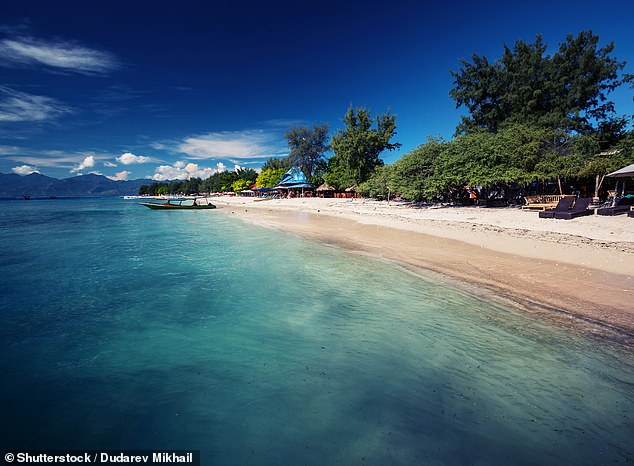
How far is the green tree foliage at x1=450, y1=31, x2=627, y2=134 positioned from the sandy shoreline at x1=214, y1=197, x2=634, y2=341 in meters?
19.1

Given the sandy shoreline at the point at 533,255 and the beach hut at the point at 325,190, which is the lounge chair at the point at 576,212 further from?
the beach hut at the point at 325,190

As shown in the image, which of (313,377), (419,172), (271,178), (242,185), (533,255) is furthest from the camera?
(242,185)

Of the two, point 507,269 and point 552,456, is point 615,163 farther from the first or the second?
point 552,456

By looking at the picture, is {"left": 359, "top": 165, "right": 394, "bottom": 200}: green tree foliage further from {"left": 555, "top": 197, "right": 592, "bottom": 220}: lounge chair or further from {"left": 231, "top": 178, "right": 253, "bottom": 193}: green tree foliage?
{"left": 231, "top": 178, "right": 253, "bottom": 193}: green tree foliage

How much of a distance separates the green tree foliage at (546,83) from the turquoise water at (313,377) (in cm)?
3129

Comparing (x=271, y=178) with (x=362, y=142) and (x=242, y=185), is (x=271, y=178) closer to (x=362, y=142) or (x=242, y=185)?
(x=242, y=185)

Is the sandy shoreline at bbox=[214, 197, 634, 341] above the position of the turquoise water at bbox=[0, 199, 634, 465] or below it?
above

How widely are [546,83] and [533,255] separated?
29318 mm

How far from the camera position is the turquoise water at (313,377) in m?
2.88

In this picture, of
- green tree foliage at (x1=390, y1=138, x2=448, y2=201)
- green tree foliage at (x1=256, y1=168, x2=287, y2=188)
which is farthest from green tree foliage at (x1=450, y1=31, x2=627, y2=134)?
green tree foliage at (x1=256, y1=168, x2=287, y2=188)

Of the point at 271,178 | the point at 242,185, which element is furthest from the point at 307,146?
the point at 242,185

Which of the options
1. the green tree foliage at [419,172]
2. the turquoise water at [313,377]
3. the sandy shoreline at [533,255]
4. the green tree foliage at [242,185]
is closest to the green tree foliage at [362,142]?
the green tree foliage at [419,172]

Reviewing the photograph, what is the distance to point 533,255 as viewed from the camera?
9.19 meters

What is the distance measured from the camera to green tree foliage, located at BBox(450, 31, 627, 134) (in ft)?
88.9
